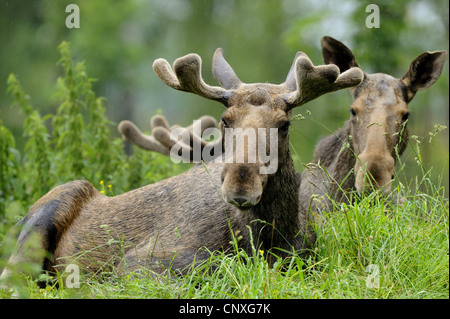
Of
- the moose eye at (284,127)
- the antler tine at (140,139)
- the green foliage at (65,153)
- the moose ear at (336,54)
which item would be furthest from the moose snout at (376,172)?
the antler tine at (140,139)

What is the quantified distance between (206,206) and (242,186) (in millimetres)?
1347

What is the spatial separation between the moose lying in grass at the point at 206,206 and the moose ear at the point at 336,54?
1817 mm

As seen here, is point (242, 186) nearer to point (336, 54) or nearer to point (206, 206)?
point (206, 206)

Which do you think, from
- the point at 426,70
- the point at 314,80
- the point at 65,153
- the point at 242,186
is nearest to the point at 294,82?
the point at 314,80

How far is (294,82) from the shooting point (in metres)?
5.78

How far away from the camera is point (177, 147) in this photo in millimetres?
9820

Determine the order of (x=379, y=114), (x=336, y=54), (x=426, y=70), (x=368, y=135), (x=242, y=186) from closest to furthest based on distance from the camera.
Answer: (x=242, y=186)
(x=368, y=135)
(x=379, y=114)
(x=426, y=70)
(x=336, y=54)

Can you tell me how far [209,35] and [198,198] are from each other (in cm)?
1831

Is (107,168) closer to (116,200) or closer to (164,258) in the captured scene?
(116,200)

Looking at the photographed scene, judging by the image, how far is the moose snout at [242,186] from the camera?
185 inches

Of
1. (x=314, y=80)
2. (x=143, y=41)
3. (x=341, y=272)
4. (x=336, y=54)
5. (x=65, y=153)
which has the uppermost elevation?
(x=143, y=41)
